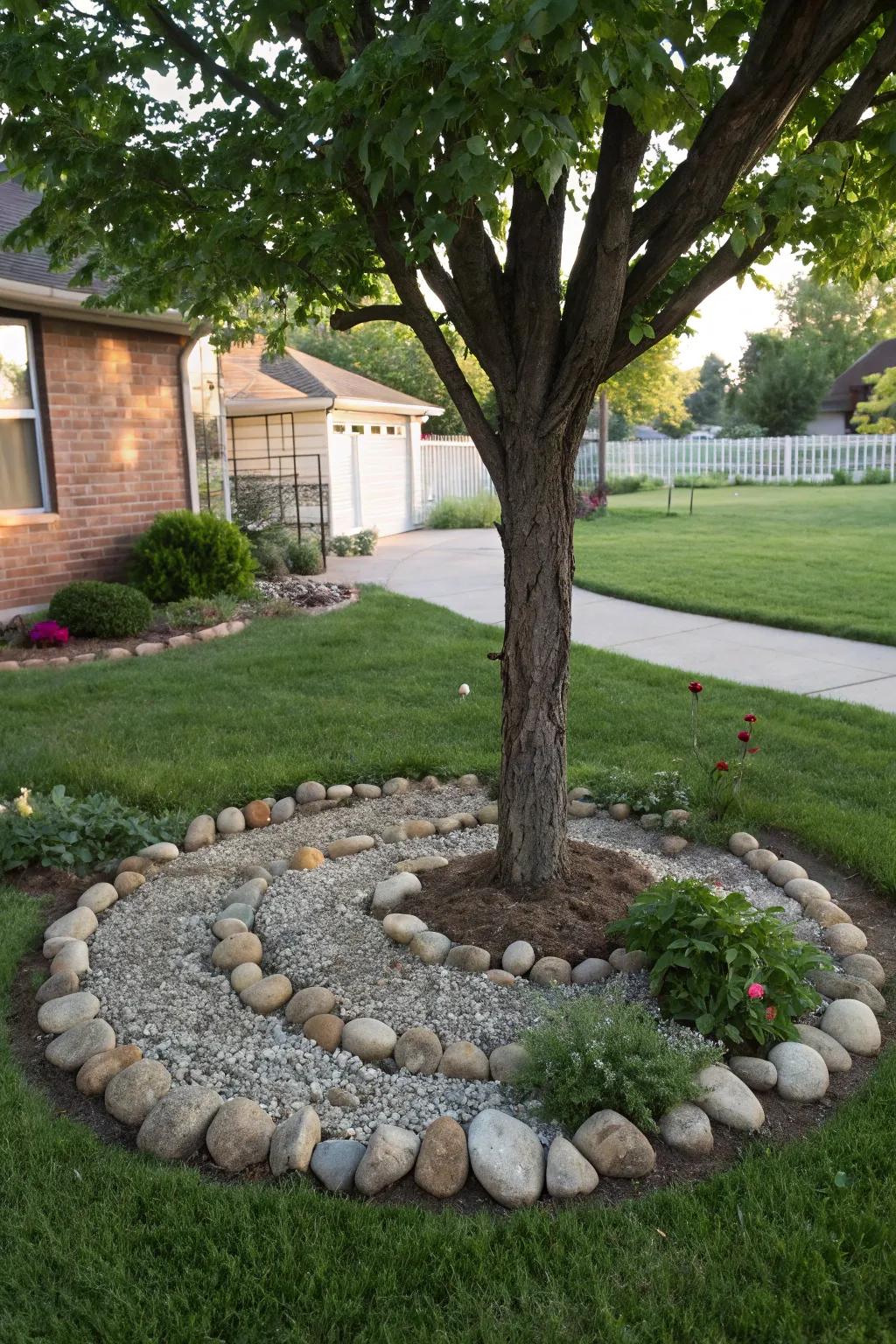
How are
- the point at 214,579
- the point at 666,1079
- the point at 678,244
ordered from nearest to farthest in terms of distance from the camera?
1. the point at 666,1079
2. the point at 678,244
3. the point at 214,579

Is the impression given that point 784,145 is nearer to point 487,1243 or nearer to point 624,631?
point 487,1243

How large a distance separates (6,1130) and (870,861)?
3112 millimetres

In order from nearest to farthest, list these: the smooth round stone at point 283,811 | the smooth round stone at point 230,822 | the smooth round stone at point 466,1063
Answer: the smooth round stone at point 466,1063
the smooth round stone at point 230,822
the smooth round stone at point 283,811

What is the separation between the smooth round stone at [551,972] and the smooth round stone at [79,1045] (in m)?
1.27

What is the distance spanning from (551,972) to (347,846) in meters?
1.36

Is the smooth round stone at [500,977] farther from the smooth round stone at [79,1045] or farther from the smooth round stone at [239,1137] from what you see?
the smooth round stone at [79,1045]

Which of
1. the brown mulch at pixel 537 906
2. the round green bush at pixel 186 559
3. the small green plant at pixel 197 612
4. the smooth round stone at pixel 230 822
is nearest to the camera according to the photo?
the brown mulch at pixel 537 906

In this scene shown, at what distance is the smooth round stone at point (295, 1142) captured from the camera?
243 cm

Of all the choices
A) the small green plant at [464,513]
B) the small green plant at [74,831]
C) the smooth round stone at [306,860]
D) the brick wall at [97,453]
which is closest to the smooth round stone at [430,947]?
the smooth round stone at [306,860]

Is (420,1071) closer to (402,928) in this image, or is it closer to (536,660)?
(402,928)

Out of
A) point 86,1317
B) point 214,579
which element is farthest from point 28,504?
point 86,1317

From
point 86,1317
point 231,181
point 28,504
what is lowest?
point 86,1317

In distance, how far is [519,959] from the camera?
10.4ft

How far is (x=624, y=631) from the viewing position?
8859 millimetres
